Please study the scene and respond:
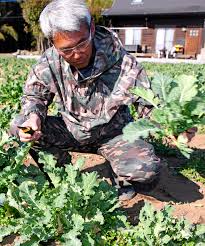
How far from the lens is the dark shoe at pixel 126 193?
3352 mm

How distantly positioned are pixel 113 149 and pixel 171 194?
0.67 meters

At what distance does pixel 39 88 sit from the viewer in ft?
11.4

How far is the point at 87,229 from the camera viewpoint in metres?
2.69

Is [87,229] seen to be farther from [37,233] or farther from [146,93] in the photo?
[146,93]

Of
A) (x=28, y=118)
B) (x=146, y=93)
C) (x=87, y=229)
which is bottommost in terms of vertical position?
(x=87, y=229)

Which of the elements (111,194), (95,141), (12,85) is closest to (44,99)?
(95,141)

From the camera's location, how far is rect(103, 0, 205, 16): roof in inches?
1009

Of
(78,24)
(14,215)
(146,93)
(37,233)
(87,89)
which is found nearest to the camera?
(146,93)

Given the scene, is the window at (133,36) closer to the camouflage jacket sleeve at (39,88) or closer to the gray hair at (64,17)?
the camouflage jacket sleeve at (39,88)

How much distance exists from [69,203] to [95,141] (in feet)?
2.77

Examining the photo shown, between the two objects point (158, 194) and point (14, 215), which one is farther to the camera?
point (158, 194)

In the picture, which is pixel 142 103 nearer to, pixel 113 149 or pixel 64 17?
pixel 113 149

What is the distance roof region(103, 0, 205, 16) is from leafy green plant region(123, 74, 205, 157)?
24106mm

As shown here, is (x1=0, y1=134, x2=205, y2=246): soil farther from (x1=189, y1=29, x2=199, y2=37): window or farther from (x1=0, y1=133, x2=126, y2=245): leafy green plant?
(x1=189, y1=29, x2=199, y2=37): window
